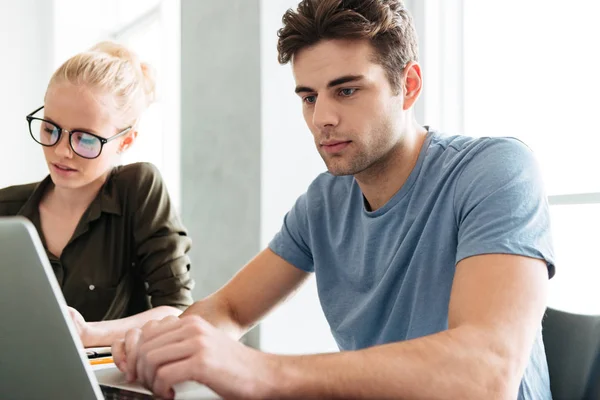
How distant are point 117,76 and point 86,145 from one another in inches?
8.0

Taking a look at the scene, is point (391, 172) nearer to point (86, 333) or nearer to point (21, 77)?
point (86, 333)

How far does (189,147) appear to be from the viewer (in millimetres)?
2791

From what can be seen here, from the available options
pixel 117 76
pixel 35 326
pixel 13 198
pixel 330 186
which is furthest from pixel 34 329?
pixel 13 198

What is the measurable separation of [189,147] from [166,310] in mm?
1187

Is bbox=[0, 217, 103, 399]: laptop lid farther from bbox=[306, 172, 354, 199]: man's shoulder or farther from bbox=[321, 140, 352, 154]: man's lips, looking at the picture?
bbox=[306, 172, 354, 199]: man's shoulder

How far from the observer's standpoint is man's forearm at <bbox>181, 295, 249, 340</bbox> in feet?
4.69

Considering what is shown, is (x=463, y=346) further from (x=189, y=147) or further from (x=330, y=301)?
(x=189, y=147)

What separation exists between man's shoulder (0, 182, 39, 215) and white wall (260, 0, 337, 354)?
817mm

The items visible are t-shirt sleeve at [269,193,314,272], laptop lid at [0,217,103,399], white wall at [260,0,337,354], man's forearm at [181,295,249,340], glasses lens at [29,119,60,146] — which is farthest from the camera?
white wall at [260,0,337,354]

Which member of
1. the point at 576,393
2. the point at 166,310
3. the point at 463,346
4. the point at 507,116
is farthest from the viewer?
the point at 507,116

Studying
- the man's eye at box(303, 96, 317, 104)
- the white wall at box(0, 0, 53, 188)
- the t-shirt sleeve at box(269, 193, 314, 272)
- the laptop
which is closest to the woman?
the t-shirt sleeve at box(269, 193, 314, 272)

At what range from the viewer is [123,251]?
1.84 meters

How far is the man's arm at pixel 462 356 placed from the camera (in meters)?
0.83

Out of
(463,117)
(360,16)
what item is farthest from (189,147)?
(360,16)
